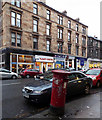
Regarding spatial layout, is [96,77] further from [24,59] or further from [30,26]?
[30,26]

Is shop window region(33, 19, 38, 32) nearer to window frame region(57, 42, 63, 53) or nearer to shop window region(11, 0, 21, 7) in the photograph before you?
shop window region(11, 0, 21, 7)

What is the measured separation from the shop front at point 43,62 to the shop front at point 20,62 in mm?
1148

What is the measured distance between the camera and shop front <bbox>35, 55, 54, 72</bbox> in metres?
22.6

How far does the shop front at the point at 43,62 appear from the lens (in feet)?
74.0

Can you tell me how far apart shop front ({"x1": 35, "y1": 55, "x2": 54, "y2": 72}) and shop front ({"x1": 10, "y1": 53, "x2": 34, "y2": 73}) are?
1.15 metres

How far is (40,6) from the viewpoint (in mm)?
23203

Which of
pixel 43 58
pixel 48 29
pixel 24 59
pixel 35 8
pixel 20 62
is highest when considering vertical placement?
pixel 35 8

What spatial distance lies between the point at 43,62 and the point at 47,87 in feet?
61.5

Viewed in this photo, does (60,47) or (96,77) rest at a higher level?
(60,47)

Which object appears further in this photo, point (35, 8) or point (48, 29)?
point (48, 29)

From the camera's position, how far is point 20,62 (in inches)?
800

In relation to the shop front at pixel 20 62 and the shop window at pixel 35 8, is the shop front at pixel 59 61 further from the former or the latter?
the shop window at pixel 35 8

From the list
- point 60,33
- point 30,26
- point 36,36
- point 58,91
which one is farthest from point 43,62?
point 58,91

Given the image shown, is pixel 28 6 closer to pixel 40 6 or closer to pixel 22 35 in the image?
pixel 40 6
